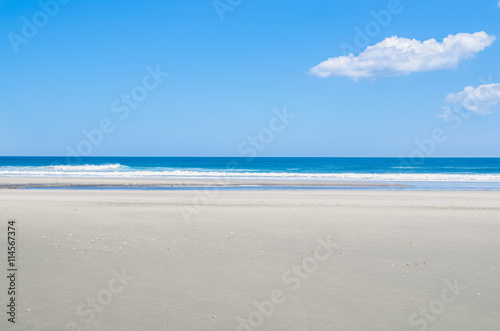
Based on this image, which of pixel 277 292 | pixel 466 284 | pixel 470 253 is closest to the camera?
pixel 277 292

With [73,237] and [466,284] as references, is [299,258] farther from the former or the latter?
[73,237]

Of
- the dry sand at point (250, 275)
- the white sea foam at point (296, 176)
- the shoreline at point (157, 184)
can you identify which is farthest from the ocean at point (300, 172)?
the dry sand at point (250, 275)

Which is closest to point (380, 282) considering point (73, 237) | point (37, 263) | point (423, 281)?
point (423, 281)

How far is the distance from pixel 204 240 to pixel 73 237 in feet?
9.67

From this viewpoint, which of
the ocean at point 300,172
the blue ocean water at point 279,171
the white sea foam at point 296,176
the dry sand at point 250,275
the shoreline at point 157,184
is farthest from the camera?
the blue ocean water at point 279,171

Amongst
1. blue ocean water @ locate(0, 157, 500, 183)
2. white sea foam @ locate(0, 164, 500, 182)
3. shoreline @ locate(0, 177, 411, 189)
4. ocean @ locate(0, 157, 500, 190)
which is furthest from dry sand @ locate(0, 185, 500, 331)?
blue ocean water @ locate(0, 157, 500, 183)

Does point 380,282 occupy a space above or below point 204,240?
below

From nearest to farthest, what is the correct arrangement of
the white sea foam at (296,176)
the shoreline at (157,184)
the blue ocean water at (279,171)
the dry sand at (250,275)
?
1. the dry sand at (250,275)
2. the shoreline at (157,184)
3. the white sea foam at (296,176)
4. the blue ocean water at (279,171)

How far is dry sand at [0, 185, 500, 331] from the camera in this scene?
4820 millimetres

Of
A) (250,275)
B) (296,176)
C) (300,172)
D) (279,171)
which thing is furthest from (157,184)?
(279,171)

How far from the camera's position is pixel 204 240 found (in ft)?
28.6

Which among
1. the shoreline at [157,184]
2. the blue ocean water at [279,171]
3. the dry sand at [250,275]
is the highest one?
the blue ocean water at [279,171]

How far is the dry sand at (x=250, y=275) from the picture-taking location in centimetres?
482

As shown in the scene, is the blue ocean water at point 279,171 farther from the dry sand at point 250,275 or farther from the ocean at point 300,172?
the dry sand at point 250,275
